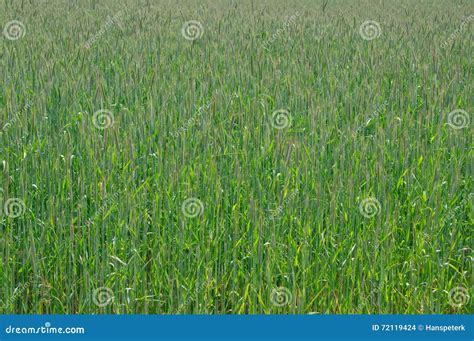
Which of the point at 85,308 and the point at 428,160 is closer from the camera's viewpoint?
the point at 85,308

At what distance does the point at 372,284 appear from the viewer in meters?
2.44

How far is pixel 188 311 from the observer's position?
236cm

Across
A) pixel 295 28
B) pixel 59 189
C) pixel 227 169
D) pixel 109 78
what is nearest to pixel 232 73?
pixel 109 78

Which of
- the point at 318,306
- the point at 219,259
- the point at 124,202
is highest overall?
the point at 124,202

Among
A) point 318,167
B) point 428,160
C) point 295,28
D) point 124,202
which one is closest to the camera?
point 124,202

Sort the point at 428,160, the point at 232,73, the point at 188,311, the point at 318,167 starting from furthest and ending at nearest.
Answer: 1. the point at 232,73
2. the point at 428,160
3. the point at 318,167
4. the point at 188,311

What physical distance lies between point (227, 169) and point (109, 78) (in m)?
1.41

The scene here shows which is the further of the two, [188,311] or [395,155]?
[395,155]

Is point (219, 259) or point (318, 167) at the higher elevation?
point (318, 167)

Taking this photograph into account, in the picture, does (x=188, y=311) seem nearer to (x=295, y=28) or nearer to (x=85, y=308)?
(x=85, y=308)

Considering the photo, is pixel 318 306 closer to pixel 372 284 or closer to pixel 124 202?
pixel 372 284

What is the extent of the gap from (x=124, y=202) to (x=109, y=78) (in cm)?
163

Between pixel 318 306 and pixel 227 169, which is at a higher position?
pixel 227 169

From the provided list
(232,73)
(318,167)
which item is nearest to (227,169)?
(318,167)
